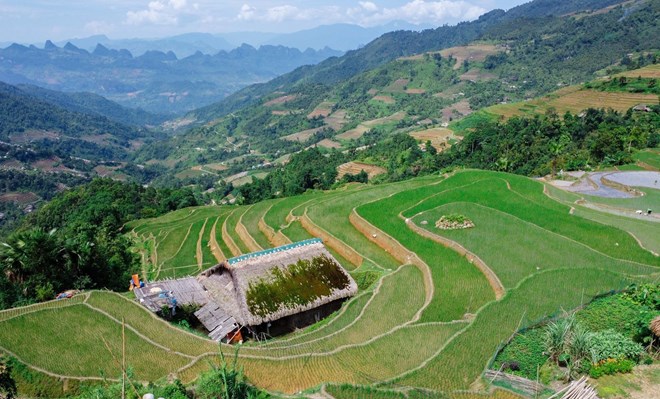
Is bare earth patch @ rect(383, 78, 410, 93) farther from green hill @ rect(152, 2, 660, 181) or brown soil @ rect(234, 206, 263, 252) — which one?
brown soil @ rect(234, 206, 263, 252)

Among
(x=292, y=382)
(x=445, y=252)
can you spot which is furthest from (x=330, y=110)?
(x=292, y=382)

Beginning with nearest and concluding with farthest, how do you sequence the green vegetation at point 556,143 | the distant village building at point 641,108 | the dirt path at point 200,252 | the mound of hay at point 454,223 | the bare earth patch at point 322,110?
the mound of hay at point 454,223 → the dirt path at point 200,252 → the green vegetation at point 556,143 → the distant village building at point 641,108 → the bare earth patch at point 322,110

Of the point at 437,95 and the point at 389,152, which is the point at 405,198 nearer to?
the point at 389,152

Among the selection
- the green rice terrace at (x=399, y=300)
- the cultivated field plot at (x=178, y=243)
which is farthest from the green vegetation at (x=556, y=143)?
the cultivated field plot at (x=178, y=243)

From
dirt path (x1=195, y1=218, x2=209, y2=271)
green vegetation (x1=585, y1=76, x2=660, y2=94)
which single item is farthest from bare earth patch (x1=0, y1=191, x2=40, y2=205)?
green vegetation (x1=585, y1=76, x2=660, y2=94)

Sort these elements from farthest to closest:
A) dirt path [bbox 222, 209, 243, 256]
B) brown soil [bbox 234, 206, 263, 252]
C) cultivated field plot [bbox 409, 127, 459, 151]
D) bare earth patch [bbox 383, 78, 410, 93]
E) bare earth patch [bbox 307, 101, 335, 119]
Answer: bare earth patch [bbox 307, 101, 335, 119]
bare earth patch [bbox 383, 78, 410, 93]
cultivated field plot [bbox 409, 127, 459, 151]
dirt path [bbox 222, 209, 243, 256]
brown soil [bbox 234, 206, 263, 252]

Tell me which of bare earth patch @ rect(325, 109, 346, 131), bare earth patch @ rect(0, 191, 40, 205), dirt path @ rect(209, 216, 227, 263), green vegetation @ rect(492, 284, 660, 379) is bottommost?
bare earth patch @ rect(0, 191, 40, 205)

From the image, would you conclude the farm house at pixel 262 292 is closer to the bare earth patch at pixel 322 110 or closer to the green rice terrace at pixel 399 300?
the green rice terrace at pixel 399 300
